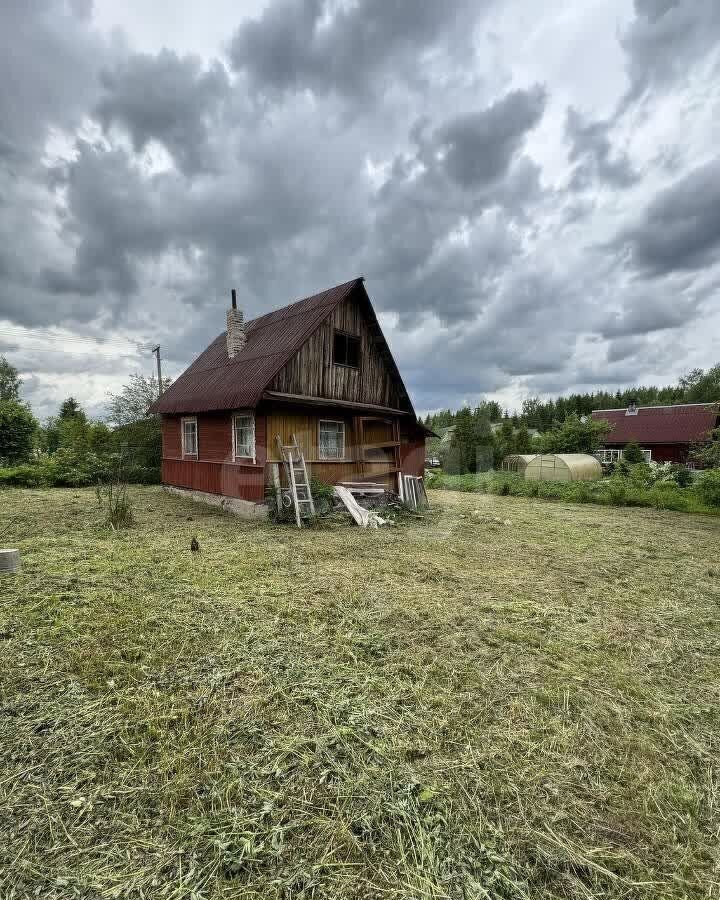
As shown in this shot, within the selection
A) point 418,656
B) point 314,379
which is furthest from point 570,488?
point 418,656

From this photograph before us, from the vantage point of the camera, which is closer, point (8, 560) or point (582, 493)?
point (8, 560)

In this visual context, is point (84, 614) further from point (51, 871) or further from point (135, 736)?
point (51, 871)

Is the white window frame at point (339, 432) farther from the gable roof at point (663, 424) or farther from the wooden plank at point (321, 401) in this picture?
the gable roof at point (663, 424)

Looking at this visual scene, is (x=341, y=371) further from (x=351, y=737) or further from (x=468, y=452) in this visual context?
(x=468, y=452)

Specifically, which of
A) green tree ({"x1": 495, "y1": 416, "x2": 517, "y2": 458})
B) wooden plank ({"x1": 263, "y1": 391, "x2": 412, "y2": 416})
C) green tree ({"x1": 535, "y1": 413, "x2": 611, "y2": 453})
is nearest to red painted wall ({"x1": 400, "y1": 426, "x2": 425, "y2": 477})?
wooden plank ({"x1": 263, "y1": 391, "x2": 412, "y2": 416})

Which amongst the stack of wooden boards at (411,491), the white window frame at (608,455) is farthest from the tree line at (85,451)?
the white window frame at (608,455)

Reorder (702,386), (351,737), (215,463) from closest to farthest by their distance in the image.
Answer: (351,737), (215,463), (702,386)

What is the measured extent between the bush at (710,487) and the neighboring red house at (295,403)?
34.3 ft

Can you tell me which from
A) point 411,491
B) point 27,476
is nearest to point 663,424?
point 411,491

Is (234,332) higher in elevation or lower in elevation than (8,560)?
higher

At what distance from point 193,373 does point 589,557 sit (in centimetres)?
1439

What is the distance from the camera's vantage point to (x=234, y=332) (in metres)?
13.3

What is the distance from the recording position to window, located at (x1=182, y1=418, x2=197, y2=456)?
534 inches

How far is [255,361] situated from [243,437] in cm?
240
